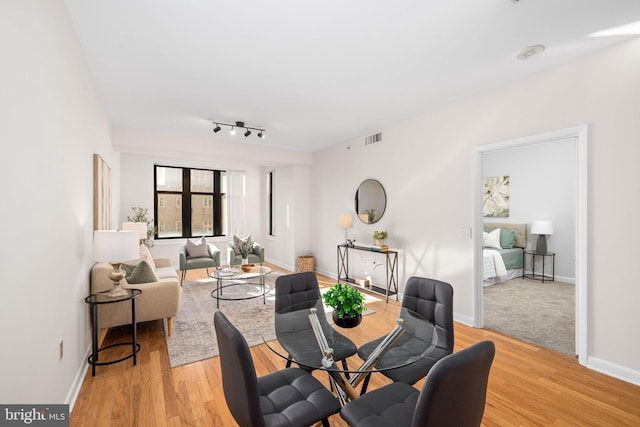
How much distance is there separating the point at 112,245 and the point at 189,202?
16.6ft

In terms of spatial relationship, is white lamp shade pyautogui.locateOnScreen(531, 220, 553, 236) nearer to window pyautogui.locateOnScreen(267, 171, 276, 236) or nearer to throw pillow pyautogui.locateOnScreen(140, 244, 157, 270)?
window pyautogui.locateOnScreen(267, 171, 276, 236)

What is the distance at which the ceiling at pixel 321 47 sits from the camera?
6.61ft

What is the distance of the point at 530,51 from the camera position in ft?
8.27

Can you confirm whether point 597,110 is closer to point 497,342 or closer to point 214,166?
point 497,342

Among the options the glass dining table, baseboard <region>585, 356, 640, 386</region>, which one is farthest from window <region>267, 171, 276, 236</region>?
baseboard <region>585, 356, 640, 386</region>

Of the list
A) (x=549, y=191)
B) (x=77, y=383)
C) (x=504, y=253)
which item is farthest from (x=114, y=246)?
(x=549, y=191)

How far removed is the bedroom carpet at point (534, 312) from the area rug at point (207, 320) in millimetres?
1772

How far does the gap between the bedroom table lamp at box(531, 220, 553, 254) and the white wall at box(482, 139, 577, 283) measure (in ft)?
0.56

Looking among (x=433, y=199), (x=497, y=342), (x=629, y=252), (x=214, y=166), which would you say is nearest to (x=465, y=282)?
(x=497, y=342)

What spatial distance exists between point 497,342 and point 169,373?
325 cm

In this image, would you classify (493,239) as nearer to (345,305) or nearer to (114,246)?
(345,305)

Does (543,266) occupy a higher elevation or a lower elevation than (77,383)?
higher

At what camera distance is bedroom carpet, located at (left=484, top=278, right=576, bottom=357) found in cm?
320

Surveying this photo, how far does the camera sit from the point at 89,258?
9.54ft
